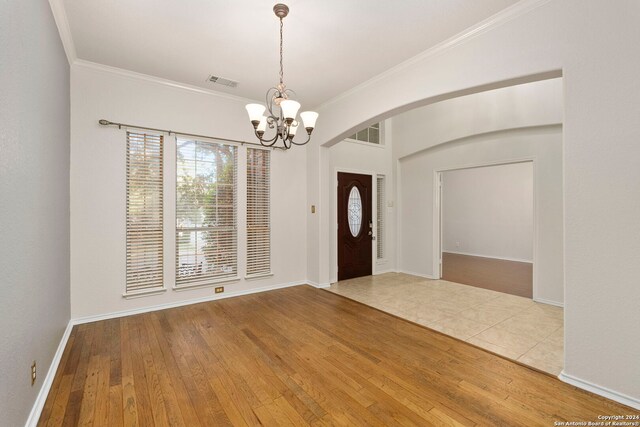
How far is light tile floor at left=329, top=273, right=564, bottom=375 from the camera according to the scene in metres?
2.98

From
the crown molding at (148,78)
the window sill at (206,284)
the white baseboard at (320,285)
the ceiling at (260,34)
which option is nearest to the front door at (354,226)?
the white baseboard at (320,285)

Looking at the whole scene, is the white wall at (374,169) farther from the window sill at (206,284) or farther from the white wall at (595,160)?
the white wall at (595,160)

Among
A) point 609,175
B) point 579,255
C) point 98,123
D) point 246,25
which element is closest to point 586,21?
point 609,175

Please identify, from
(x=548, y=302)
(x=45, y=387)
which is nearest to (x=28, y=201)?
(x=45, y=387)

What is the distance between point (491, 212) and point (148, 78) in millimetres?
9093

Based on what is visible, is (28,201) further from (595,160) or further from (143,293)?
(595,160)

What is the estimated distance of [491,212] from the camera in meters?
8.76

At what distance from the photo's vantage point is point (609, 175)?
7.18 feet

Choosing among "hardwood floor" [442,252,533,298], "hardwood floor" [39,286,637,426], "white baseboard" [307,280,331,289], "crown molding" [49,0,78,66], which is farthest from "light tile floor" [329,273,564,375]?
"crown molding" [49,0,78,66]

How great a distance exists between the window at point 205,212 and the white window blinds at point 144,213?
246mm

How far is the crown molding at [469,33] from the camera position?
2602 millimetres

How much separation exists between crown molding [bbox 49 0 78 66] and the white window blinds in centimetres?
100

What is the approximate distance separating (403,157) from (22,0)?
5944 millimetres

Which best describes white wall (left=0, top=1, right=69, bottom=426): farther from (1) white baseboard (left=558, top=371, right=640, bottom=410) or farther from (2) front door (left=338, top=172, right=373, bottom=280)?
(2) front door (left=338, top=172, right=373, bottom=280)
